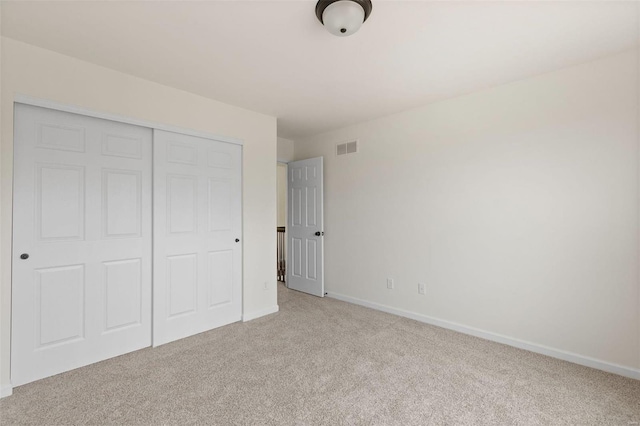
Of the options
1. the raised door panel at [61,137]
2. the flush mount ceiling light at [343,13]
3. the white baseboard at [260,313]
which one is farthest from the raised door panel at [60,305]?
the flush mount ceiling light at [343,13]

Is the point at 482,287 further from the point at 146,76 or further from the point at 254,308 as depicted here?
the point at 146,76

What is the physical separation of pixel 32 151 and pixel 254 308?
2.50m

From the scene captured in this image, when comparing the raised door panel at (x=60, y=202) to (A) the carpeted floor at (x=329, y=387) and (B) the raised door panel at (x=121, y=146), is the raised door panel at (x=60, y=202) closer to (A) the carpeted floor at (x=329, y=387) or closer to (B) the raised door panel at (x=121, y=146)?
(B) the raised door panel at (x=121, y=146)

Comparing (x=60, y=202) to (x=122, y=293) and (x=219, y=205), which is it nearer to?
(x=122, y=293)

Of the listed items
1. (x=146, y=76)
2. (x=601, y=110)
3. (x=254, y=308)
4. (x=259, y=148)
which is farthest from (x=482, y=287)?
(x=146, y=76)

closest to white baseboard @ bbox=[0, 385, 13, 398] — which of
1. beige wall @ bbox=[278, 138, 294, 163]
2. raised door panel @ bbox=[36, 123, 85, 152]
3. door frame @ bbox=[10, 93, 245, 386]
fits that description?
door frame @ bbox=[10, 93, 245, 386]

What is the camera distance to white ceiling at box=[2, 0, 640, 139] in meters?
1.84

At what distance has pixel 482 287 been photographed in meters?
3.07

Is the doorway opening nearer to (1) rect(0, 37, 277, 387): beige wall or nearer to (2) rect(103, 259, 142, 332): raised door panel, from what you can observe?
(1) rect(0, 37, 277, 387): beige wall

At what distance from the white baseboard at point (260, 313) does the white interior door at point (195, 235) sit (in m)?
0.08

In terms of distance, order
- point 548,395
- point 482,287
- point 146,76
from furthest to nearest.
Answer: point 482,287, point 146,76, point 548,395

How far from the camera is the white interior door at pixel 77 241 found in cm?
222

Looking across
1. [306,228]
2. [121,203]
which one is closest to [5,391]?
[121,203]

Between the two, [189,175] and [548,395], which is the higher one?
[189,175]
